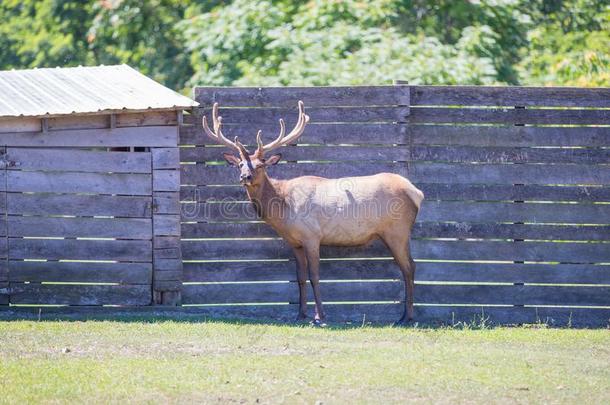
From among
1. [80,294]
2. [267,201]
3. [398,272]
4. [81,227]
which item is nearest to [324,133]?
[267,201]

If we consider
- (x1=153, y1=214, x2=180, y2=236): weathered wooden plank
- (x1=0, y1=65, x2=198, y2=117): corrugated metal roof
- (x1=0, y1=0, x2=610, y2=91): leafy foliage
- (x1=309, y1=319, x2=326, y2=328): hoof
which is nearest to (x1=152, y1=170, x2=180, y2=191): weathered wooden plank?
(x1=153, y1=214, x2=180, y2=236): weathered wooden plank

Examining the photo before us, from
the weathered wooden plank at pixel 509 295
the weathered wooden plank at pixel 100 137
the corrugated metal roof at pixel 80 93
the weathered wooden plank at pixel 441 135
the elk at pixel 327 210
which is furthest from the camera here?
the weathered wooden plank at pixel 509 295

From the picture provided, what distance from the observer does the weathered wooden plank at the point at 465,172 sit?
1276cm

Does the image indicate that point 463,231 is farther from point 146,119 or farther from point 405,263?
point 146,119

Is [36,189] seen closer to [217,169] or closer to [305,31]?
[217,169]

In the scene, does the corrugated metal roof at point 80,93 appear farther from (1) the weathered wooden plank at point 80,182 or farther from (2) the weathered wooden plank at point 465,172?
(2) the weathered wooden plank at point 465,172

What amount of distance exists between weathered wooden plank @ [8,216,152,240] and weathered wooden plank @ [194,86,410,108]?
1.71m

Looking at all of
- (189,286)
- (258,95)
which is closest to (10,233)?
(189,286)

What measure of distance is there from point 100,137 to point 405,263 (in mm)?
3989

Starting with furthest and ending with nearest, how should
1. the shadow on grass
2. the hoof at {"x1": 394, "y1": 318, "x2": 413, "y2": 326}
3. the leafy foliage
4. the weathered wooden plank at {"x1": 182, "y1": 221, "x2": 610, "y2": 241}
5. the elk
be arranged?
the leafy foliage → the weathered wooden plank at {"x1": 182, "y1": 221, "x2": 610, "y2": 241} → the hoof at {"x1": 394, "y1": 318, "x2": 413, "y2": 326} → the elk → the shadow on grass

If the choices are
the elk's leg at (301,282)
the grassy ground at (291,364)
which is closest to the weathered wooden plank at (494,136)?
the elk's leg at (301,282)

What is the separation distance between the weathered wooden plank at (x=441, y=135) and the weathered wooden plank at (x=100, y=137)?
0.97ft

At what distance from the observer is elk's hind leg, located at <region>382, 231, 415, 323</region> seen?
12.4m

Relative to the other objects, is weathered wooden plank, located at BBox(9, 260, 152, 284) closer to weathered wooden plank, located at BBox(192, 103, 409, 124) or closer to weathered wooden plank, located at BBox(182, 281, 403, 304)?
weathered wooden plank, located at BBox(182, 281, 403, 304)
